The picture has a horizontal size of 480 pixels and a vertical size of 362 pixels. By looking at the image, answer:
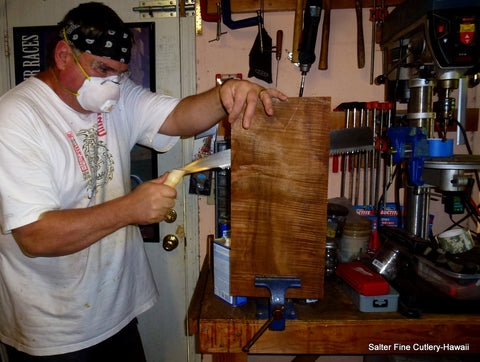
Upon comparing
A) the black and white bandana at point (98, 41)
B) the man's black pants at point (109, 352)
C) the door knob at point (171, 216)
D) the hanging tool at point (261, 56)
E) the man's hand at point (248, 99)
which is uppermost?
the hanging tool at point (261, 56)

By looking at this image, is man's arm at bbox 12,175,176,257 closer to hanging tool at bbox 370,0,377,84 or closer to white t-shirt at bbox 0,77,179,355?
white t-shirt at bbox 0,77,179,355

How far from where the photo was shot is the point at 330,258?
1118 mm

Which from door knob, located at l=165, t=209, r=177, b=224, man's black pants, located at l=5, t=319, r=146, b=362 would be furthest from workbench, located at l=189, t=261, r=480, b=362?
door knob, located at l=165, t=209, r=177, b=224

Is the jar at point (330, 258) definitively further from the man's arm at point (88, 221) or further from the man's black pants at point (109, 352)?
the man's black pants at point (109, 352)

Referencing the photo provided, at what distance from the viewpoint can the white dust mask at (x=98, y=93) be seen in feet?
3.34

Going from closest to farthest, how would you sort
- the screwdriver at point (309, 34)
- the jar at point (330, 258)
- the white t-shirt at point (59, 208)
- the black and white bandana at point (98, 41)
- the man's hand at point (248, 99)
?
the man's hand at point (248, 99) < the white t-shirt at point (59, 208) < the black and white bandana at point (98, 41) < the jar at point (330, 258) < the screwdriver at point (309, 34)

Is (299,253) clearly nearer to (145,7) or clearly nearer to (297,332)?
(297,332)

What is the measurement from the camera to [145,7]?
58.3 inches

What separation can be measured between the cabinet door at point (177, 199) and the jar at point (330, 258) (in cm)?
71

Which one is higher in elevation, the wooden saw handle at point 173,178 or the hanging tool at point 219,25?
the hanging tool at point 219,25

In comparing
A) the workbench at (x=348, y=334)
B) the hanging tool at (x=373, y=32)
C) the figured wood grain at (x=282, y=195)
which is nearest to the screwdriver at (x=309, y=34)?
the hanging tool at (x=373, y=32)

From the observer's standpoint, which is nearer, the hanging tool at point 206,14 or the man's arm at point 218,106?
the man's arm at point 218,106

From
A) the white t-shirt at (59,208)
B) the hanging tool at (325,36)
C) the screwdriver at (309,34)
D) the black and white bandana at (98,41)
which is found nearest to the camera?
the white t-shirt at (59,208)

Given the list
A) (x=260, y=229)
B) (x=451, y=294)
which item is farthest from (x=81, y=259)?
(x=451, y=294)
